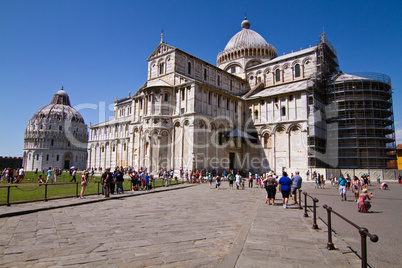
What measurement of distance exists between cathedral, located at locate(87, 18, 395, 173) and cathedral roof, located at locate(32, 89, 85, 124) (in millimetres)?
54725

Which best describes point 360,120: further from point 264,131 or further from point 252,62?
point 252,62

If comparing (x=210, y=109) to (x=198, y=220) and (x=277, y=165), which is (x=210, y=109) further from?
(x=198, y=220)

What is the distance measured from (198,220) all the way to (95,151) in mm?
55938

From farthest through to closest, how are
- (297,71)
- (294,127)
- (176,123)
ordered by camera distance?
(297,71) → (294,127) → (176,123)

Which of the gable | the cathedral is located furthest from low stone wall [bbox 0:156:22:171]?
the gable

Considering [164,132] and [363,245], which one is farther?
[164,132]

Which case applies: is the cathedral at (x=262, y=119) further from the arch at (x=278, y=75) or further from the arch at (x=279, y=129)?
the arch at (x=278, y=75)

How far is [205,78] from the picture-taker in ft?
122

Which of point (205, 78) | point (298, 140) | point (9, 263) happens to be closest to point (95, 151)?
point (205, 78)

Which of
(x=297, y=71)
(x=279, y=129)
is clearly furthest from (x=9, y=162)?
(x=297, y=71)

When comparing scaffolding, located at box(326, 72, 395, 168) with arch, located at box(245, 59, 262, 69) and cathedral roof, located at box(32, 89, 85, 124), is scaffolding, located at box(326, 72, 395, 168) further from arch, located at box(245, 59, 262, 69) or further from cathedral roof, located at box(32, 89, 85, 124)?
cathedral roof, located at box(32, 89, 85, 124)

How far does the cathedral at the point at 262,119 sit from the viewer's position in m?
31.4

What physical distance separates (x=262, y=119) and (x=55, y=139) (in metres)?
66.5

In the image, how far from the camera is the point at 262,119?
3678 cm
